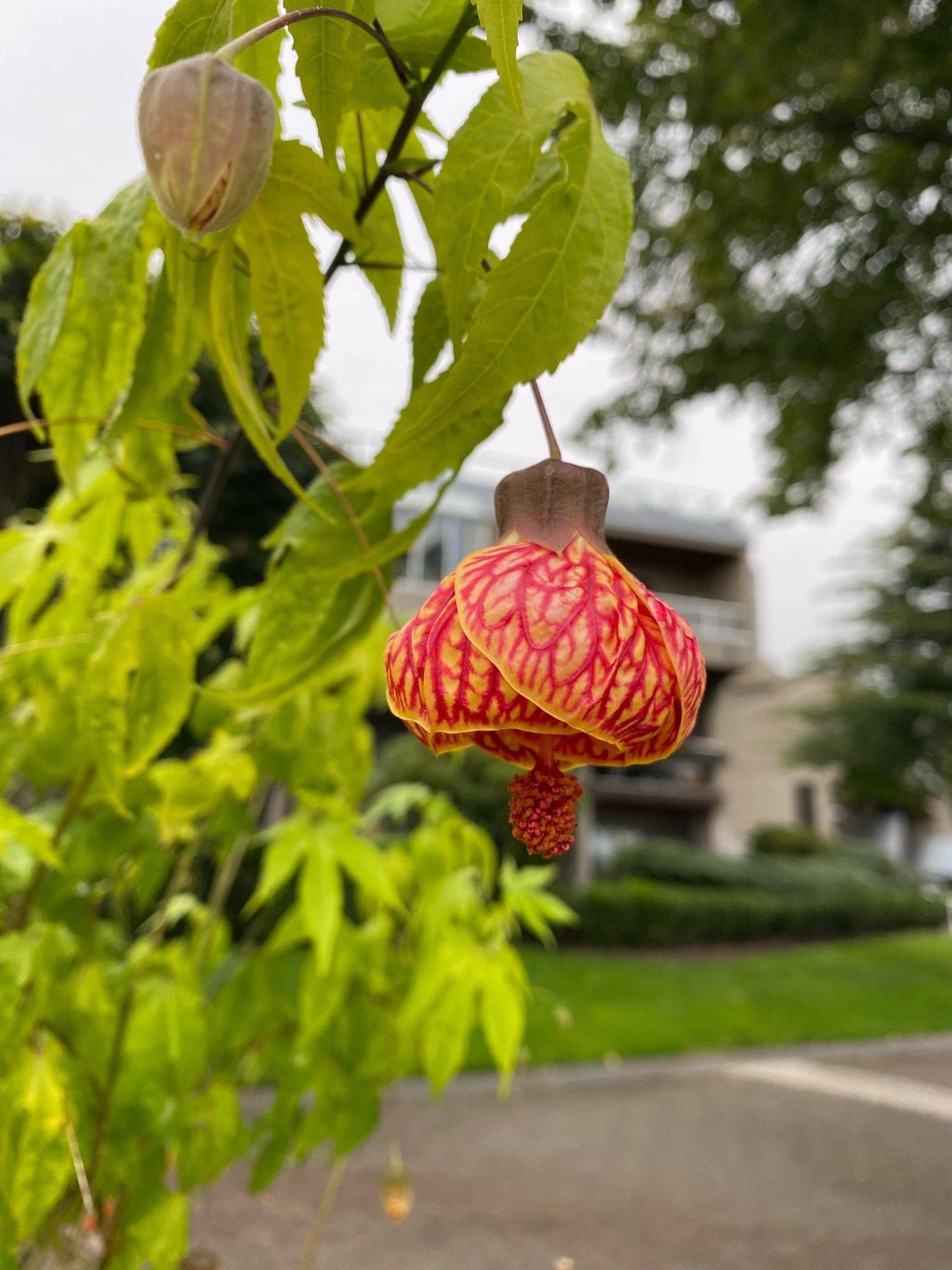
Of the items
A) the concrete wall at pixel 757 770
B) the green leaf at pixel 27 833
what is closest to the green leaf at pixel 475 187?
the green leaf at pixel 27 833

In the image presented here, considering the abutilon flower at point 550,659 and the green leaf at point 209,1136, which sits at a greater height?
the abutilon flower at point 550,659

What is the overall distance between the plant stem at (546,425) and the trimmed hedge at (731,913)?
11.2 m

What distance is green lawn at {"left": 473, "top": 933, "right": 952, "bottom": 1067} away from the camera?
22.7ft

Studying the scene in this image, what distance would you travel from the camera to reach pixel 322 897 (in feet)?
4.33

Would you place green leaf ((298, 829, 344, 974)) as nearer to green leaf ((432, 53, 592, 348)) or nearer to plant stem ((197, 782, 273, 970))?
plant stem ((197, 782, 273, 970))

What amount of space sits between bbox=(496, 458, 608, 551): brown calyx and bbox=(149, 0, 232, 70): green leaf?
294mm

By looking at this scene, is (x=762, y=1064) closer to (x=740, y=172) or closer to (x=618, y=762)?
(x=740, y=172)

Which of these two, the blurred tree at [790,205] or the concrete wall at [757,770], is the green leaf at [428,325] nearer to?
the blurred tree at [790,205]

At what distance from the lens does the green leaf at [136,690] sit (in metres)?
0.90

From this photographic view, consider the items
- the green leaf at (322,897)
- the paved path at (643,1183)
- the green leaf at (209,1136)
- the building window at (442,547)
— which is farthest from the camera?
the building window at (442,547)

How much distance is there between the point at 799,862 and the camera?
15.7m

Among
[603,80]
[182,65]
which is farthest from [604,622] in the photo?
[603,80]

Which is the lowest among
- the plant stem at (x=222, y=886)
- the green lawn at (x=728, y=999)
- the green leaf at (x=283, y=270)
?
the green lawn at (x=728, y=999)

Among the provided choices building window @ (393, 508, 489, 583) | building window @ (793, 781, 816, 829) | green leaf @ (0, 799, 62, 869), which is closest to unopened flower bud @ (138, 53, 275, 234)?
green leaf @ (0, 799, 62, 869)
